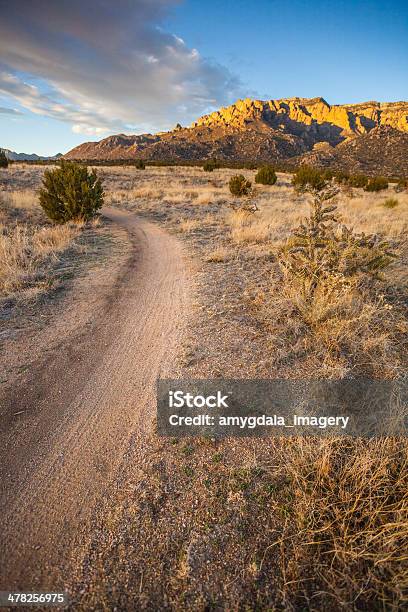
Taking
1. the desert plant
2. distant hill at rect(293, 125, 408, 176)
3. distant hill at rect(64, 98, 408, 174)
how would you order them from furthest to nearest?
distant hill at rect(64, 98, 408, 174), distant hill at rect(293, 125, 408, 176), the desert plant

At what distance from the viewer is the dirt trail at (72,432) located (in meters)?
2.09

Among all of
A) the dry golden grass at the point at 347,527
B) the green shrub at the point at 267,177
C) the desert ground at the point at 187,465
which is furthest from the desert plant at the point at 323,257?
the green shrub at the point at 267,177

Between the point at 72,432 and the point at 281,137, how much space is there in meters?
127

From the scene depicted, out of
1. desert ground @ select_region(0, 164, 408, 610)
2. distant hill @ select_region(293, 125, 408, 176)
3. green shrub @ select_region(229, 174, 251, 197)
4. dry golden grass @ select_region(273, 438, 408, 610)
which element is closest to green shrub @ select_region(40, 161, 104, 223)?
desert ground @ select_region(0, 164, 408, 610)

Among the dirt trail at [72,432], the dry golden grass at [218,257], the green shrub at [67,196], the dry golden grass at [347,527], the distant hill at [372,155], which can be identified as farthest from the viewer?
the distant hill at [372,155]

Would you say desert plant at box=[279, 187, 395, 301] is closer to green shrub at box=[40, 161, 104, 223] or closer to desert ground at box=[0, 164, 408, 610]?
desert ground at box=[0, 164, 408, 610]

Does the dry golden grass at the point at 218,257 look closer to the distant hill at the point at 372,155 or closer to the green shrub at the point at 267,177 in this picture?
the green shrub at the point at 267,177

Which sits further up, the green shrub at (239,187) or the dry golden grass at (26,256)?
the green shrub at (239,187)

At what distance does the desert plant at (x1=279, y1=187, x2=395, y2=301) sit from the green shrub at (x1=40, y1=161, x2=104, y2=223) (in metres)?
9.61

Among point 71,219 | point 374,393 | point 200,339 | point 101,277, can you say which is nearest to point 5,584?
point 200,339

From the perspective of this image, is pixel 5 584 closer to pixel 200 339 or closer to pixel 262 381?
pixel 262 381

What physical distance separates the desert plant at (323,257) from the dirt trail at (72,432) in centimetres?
213

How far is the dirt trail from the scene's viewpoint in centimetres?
209

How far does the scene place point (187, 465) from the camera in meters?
2.57
